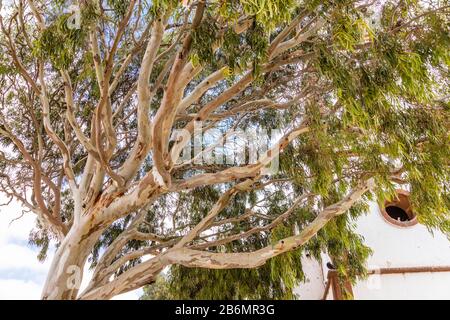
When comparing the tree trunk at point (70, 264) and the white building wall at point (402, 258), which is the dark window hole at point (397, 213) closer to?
the white building wall at point (402, 258)

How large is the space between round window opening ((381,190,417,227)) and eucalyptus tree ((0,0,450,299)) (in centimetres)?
291

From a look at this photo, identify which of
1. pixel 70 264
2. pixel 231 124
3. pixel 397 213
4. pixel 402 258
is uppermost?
pixel 231 124

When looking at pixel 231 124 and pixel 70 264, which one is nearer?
pixel 70 264

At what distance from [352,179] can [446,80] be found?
181cm

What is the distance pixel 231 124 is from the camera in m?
6.94

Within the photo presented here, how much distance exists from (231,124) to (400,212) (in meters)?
5.44

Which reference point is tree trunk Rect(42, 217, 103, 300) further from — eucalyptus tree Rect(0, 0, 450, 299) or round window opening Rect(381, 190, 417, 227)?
round window opening Rect(381, 190, 417, 227)

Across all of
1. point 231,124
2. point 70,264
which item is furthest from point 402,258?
point 70,264

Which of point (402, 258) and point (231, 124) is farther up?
point (231, 124)

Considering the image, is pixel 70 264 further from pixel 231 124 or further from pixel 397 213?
pixel 397 213

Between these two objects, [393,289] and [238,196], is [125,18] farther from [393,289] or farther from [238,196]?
[393,289]

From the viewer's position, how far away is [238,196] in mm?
7195

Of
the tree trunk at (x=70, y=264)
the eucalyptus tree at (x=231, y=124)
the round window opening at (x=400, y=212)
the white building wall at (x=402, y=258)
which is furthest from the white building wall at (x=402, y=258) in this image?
the tree trunk at (x=70, y=264)

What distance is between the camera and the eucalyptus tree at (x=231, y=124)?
3.46m
